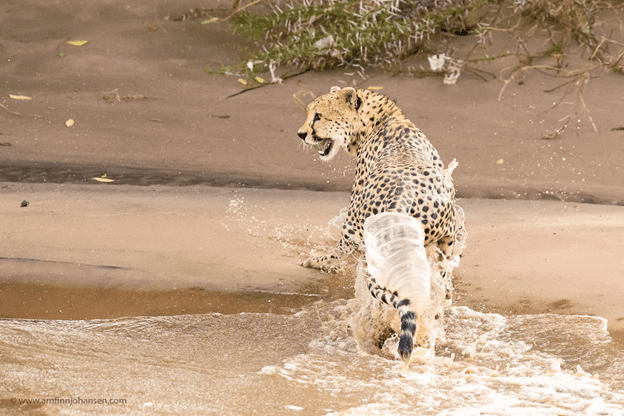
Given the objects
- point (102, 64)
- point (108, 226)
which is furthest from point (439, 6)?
point (108, 226)

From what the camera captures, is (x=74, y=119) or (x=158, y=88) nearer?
(x=74, y=119)

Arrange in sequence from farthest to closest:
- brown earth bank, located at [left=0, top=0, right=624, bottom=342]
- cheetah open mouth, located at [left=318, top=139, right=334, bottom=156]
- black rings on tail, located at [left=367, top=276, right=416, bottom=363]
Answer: cheetah open mouth, located at [left=318, top=139, right=334, bottom=156] < brown earth bank, located at [left=0, top=0, right=624, bottom=342] < black rings on tail, located at [left=367, top=276, right=416, bottom=363]

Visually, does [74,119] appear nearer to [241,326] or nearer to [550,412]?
[241,326]

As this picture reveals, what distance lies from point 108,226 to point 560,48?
201 inches

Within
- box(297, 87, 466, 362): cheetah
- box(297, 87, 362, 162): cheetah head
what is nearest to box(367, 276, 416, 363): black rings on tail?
box(297, 87, 466, 362): cheetah

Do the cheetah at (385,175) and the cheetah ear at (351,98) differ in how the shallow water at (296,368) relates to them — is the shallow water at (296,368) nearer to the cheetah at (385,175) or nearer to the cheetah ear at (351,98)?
the cheetah at (385,175)

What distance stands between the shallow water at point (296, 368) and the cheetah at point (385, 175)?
1.12ft

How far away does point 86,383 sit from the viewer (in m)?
2.86

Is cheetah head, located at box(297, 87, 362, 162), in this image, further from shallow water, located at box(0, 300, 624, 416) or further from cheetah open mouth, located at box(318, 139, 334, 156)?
shallow water, located at box(0, 300, 624, 416)

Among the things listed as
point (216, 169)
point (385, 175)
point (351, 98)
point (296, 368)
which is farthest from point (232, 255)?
point (216, 169)

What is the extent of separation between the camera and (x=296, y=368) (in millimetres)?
3160

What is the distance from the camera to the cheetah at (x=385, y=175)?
3.36 m

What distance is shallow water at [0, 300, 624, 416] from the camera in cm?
276

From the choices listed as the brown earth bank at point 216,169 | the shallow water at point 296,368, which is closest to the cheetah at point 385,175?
the shallow water at point 296,368
